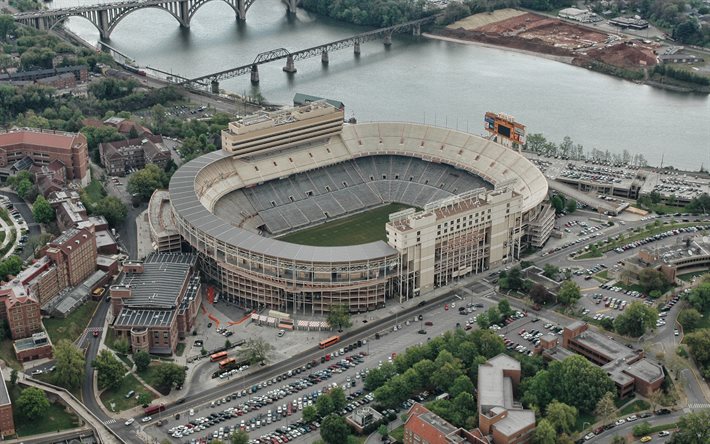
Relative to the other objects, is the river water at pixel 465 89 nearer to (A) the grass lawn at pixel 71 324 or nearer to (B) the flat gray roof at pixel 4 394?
(A) the grass lawn at pixel 71 324

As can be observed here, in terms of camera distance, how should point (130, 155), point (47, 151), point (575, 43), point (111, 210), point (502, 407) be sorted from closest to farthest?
point (502, 407)
point (111, 210)
point (47, 151)
point (130, 155)
point (575, 43)

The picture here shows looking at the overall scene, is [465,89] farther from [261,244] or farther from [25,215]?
[25,215]

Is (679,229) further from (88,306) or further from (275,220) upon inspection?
(88,306)

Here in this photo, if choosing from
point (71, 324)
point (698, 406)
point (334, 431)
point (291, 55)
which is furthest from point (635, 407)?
point (291, 55)

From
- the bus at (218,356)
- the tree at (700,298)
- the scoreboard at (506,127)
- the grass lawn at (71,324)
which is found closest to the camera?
the bus at (218,356)

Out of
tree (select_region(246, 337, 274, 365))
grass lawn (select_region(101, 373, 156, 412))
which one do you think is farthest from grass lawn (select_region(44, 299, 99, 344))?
tree (select_region(246, 337, 274, 365))

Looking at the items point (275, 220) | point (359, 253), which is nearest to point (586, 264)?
point (359, 253)

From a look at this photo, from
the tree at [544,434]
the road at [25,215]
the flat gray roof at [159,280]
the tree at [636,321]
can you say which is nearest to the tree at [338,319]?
the flat gray roof at [159,280]
